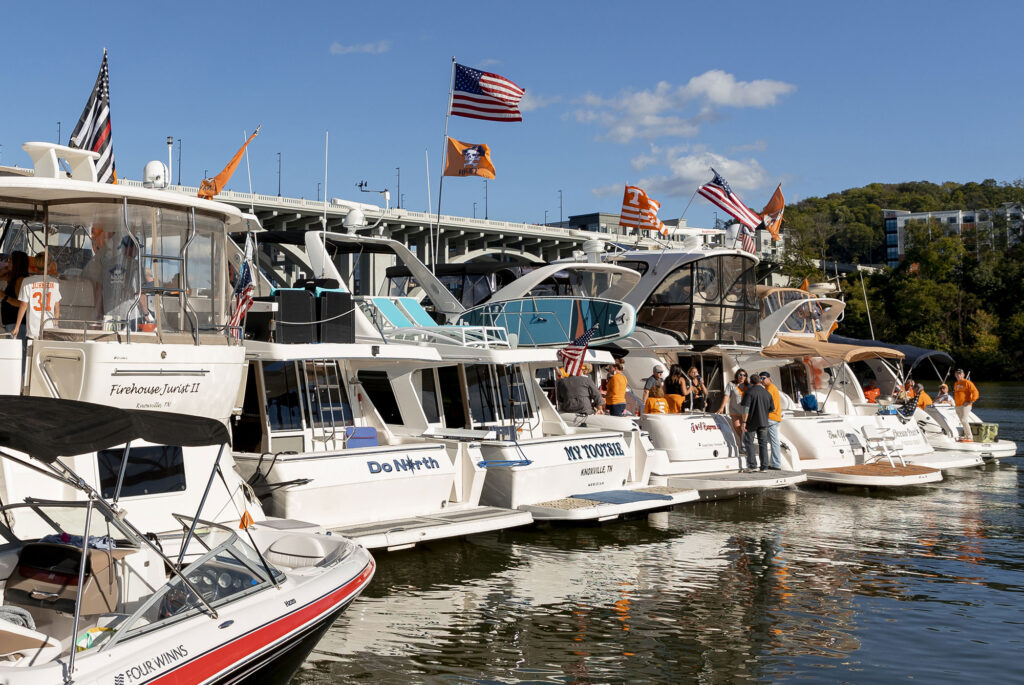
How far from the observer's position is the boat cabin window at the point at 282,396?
12344mm

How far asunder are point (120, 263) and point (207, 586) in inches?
165

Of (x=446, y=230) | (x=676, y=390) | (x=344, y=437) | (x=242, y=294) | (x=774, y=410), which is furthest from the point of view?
(x=446, y=230)

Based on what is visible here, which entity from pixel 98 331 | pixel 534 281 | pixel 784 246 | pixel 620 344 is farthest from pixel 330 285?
pixel 784 246

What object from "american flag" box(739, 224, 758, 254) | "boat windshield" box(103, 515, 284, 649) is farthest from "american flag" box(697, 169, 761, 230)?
"boat windshield" box(103, 515, 284, 649)

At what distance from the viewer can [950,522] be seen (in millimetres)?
15305

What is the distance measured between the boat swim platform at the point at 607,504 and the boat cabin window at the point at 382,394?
8.59ft

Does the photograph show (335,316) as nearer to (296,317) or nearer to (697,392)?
(296,317)

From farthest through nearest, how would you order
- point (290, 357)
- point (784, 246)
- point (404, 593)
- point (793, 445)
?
1. point (784, 246)
2. point (793, 445)
3. point (290, 357)
4. point (404, 593)

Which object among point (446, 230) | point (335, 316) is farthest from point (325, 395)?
point (446, 230)

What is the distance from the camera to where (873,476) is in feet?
57.7

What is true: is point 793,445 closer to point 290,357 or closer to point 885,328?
point 290,357

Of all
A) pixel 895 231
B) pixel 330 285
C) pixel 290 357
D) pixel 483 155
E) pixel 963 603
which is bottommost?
pixel 963 603

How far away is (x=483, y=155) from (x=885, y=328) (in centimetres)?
6466

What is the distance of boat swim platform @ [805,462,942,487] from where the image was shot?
17516mm
